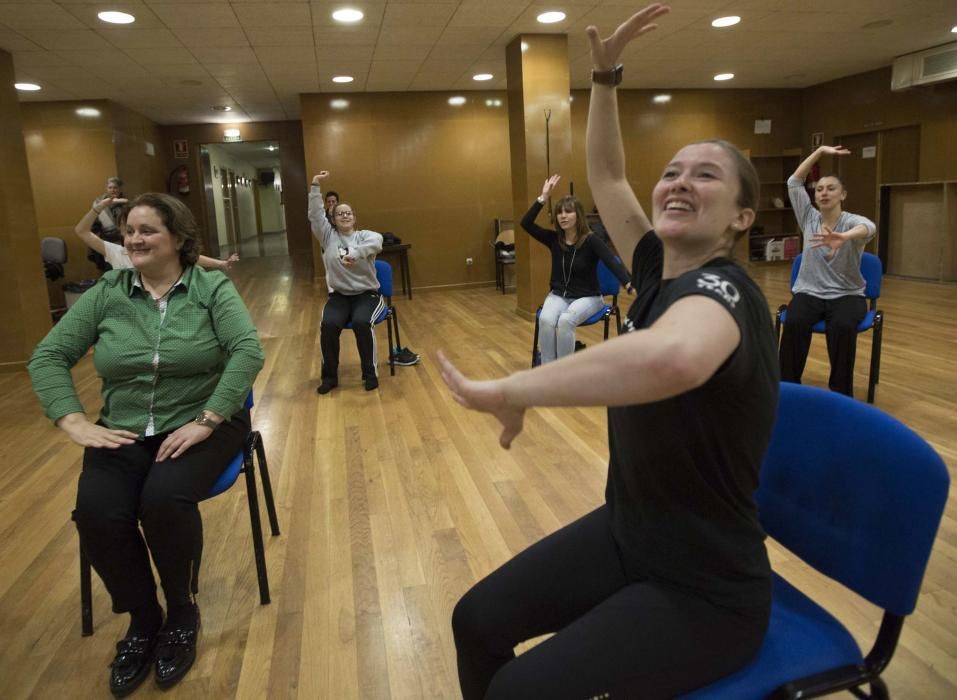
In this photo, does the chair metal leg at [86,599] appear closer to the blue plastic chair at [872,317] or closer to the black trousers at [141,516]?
the black trousers at [141,516]

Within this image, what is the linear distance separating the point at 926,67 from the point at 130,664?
10.3 metres

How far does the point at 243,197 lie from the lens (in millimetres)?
22562

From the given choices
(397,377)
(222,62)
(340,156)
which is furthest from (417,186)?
(397,377)

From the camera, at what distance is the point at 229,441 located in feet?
6.95

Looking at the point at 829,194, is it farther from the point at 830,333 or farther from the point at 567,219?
the point at 567,219

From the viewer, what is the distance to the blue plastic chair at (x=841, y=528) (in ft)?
3.39

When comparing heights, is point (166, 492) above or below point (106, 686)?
above

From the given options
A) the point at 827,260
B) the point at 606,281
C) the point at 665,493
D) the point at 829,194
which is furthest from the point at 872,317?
the point at 665,493

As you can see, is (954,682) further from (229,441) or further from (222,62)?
(222,62)

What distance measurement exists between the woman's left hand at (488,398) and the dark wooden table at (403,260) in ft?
27.7

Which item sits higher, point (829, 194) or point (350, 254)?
point (829, 194)

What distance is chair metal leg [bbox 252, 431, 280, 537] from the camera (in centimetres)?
Result: 242

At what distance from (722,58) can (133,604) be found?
28.8 ft

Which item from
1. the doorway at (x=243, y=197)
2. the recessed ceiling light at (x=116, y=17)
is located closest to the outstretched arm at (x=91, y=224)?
the recessed ceiling light at (x=116, y=17)
